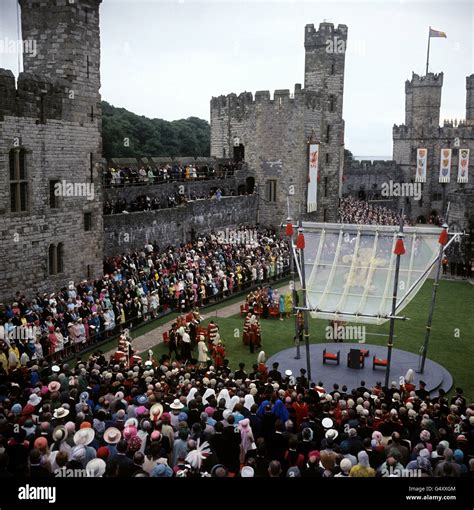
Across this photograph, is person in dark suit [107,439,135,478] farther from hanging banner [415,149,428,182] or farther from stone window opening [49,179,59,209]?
hanging banner [415,149,428,182]

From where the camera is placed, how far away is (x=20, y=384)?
13.9m

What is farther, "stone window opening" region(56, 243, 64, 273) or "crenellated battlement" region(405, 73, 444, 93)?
"crenellated battlement" region(405, 73, 444, 93)

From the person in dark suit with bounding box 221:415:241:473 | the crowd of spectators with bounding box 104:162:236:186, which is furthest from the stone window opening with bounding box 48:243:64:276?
the person in dark suit with bounding box 221:415:241:473

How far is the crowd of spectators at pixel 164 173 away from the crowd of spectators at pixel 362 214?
35.5 ft

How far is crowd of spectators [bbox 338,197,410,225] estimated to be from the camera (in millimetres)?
48875

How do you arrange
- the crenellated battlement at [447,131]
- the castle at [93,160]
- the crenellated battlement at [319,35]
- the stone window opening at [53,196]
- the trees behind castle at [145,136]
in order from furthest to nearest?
the crenellated battlement at [447,131], the trees behind castle at [145,136], the crenellated battlement at [319,35], the stone window opening at [53,196], the castle at [93,160]

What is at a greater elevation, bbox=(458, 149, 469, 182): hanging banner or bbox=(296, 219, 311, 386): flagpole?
bbox=(458, 149, 469, 182): hanging banner

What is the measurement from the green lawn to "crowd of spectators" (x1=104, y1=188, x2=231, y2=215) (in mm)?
7990

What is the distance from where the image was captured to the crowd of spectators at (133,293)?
19172 mm

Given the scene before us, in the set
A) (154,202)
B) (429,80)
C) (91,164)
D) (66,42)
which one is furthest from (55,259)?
(429,80)

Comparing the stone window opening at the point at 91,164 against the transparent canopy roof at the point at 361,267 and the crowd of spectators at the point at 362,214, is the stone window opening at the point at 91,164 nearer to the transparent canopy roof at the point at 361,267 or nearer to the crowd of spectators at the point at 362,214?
the transparent canopy roof at the point at 361,267

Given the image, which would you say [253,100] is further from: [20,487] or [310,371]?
[20,487]

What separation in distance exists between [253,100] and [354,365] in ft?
86.5

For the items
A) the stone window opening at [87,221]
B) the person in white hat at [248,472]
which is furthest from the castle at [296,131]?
the person in white hat at [248,472]
